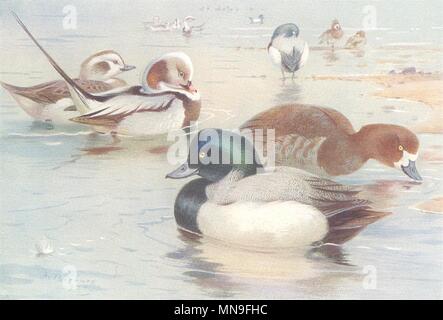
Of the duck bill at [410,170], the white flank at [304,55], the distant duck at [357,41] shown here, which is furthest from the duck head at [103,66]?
the duck bill at [410,170]

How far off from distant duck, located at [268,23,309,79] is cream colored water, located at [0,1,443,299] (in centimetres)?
3

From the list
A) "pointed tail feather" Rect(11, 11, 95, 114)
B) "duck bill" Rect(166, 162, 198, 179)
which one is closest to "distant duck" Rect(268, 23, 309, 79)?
"duck bill" Rect(166, 162, 198, 179)

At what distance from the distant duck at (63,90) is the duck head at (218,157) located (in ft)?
1.22

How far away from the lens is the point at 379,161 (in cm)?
257

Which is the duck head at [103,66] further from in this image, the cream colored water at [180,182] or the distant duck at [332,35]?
the distant duck at [332,35]

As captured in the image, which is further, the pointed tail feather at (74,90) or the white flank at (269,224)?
the pointed tail feather at (74,90)

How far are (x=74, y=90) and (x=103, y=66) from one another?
5.5 inches

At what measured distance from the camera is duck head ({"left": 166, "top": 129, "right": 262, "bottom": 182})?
2.54 m

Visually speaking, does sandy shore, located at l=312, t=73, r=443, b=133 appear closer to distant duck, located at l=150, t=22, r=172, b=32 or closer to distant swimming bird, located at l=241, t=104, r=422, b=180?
distant swimming bird, located at l=241, t=104, r=422, b=180

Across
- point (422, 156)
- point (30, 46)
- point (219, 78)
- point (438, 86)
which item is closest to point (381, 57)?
point (438, 86)

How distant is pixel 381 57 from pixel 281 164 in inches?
21.1

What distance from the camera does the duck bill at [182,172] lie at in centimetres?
256

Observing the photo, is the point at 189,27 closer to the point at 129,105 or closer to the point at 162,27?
the point at 162,27
